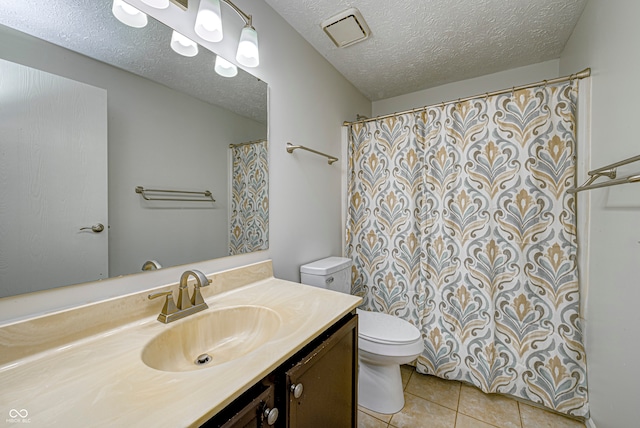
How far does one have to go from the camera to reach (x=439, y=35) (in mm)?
1628

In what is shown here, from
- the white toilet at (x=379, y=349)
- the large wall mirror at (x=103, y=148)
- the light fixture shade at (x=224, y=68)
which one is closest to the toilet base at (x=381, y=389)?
the white toilet at (x=379, y=349)

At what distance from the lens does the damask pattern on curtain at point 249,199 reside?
1.24 meters

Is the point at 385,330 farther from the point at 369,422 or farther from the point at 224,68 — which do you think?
the point at 224,68

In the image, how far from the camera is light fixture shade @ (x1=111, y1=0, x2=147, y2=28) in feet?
2.77

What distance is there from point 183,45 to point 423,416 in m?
2.22

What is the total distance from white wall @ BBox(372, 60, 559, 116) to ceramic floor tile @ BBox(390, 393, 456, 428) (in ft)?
7.78

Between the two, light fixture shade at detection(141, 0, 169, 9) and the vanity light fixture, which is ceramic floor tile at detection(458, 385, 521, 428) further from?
light fixture shade at detection(141, 0, 169, 9)

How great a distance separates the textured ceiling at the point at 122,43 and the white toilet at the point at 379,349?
3.50 ft

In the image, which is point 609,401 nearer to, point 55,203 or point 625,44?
point 625,44

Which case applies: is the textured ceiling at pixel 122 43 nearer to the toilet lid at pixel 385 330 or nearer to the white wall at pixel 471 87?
the toilet lid at pixel 385 330

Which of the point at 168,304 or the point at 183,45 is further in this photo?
the point at 183,45

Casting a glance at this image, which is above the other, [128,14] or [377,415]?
[128,14]

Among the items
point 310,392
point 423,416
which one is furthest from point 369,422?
point 310,392

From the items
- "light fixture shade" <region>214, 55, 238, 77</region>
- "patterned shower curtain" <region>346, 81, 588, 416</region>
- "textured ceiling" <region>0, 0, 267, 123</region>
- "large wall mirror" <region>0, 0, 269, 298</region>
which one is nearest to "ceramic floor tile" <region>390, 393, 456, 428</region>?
"patterned shower curtain" <region>346, 81, 588, 416</region>
